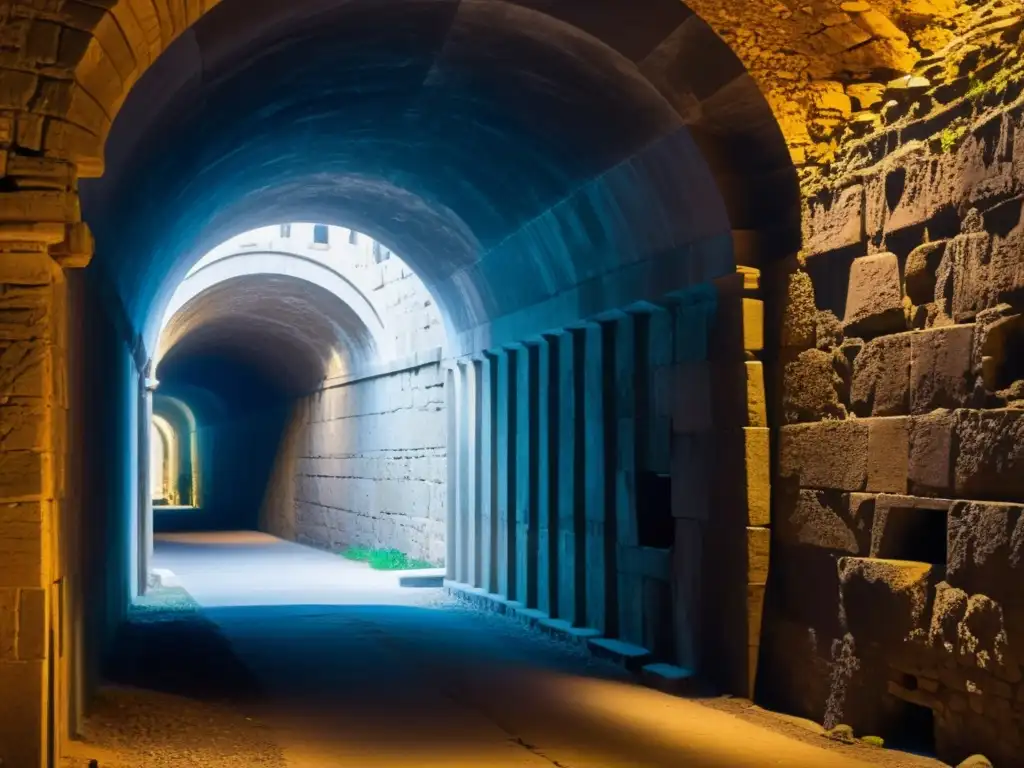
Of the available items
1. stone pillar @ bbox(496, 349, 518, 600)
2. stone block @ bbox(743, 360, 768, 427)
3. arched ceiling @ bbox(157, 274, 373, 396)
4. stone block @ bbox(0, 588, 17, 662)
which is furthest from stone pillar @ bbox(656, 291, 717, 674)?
arched ceiling @ bbox(157, 274, 373, 396)

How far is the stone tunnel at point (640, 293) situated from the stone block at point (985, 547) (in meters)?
0.02

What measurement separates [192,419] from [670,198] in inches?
1237

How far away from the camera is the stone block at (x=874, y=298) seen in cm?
712

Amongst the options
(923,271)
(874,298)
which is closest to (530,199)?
(874,298)

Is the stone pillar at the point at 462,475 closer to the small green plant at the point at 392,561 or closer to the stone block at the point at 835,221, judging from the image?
the small green plant at the point at 392,561

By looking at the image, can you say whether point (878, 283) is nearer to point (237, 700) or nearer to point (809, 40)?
point (809, 40)

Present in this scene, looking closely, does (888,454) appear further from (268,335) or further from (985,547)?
(268,335)

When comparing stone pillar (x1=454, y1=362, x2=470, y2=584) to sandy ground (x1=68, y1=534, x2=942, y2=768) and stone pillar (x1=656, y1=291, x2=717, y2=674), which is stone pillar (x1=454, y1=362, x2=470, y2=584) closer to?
sandy ground (x1=68, y1=534, x2=942, y2=768)

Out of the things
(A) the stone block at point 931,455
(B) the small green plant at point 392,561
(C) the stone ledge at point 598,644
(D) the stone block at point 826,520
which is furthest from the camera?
(B) the small green plant at point 392,561

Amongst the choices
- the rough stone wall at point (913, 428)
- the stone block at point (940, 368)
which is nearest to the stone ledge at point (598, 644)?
the rough stone wall at point (913, 428)

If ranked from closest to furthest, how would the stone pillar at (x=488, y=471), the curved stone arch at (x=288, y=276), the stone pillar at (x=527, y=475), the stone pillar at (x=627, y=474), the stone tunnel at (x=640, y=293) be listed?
the stone tunnel at (x=640, y=293) < the stone pillar at (x=627, y=474) < the stone pillar at (x=527, y=475) < the stone pillar at (x=488, y=471) < the curved stone arch at (x=288, y=276)

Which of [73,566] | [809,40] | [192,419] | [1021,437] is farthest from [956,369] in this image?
[192,419]

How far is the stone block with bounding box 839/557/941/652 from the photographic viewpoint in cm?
679

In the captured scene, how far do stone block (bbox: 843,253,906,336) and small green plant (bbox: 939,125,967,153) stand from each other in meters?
0.69
